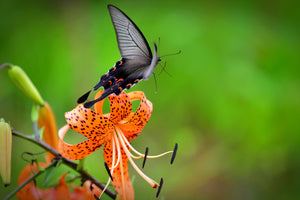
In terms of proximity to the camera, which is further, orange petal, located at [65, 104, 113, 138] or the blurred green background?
the blurred green background

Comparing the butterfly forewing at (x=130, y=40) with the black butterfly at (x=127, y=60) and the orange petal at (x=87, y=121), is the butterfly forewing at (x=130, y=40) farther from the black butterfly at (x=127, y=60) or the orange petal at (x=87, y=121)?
the orange petal at (x=87, y=121)

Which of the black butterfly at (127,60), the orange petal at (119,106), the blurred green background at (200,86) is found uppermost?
the black butterfly at (127,60)

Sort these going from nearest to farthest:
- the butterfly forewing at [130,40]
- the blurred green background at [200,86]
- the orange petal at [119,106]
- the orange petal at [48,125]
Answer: the butterfly forewing at [130,40] < the orange petal at [119,106] < the orange petal at [48,125] < the blurred green background at [200,86]

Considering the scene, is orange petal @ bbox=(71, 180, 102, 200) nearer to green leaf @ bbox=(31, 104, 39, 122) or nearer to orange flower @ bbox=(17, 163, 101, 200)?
orange flower @ bbox=(17, 163, 101, 200)

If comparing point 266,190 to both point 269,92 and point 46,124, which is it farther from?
point 46,124

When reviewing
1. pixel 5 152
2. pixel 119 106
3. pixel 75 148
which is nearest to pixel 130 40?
pixel 119 106

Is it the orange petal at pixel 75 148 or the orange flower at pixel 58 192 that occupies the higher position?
the orange petal at pixel 75 148

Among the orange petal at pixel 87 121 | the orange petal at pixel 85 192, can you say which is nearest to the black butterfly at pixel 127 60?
the orange petal at pixel 87 121

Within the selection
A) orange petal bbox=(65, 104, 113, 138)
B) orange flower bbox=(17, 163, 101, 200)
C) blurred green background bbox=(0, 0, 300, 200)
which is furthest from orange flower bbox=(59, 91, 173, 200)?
blurred green background bbox=(0, 0, 300, 200)
